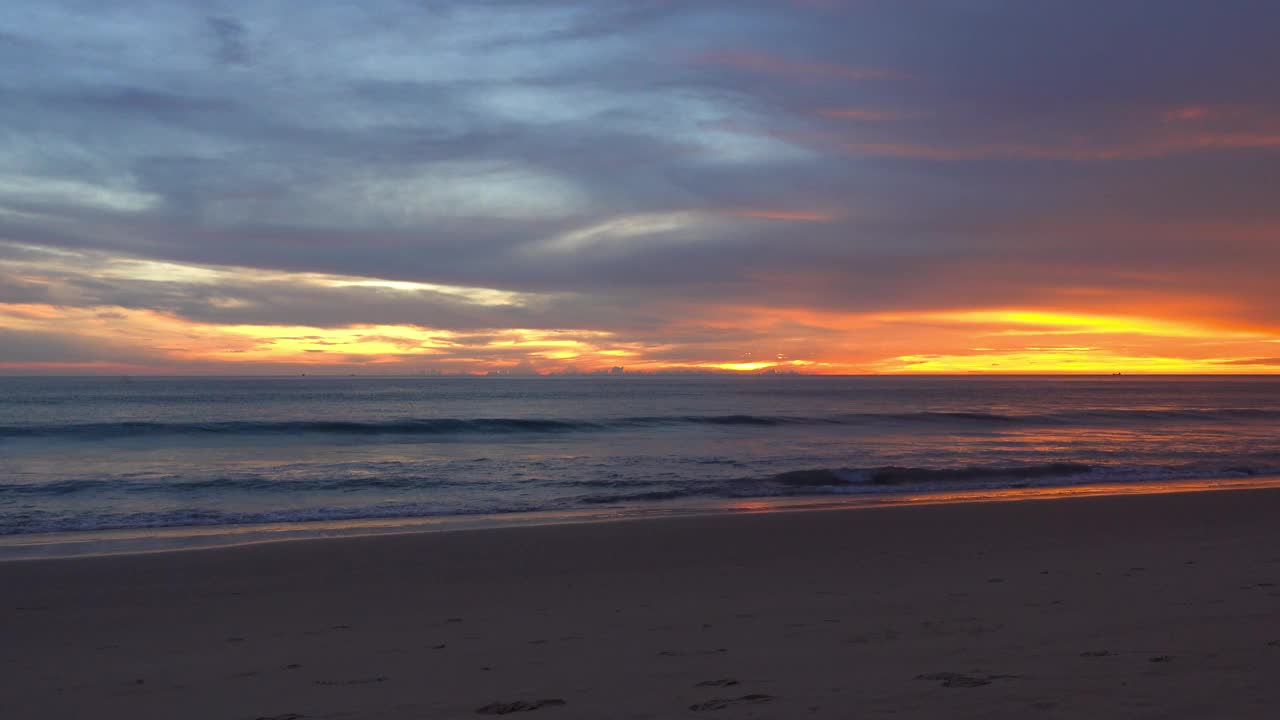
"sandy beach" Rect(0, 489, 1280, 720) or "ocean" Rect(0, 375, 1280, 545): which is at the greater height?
"sandy beach" Rect(0, 489, 1280, 720)

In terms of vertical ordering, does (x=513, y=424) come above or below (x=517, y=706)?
below

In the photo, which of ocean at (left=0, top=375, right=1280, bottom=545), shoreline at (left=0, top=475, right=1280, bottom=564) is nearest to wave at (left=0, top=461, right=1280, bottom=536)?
ocean at (left=0, top=375, right=1280, bottom=545)

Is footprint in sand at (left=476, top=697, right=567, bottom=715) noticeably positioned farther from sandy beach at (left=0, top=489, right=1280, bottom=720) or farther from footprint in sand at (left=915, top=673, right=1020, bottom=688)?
footprint in sand at (left=915, top=673, right=1020, bottom=688)

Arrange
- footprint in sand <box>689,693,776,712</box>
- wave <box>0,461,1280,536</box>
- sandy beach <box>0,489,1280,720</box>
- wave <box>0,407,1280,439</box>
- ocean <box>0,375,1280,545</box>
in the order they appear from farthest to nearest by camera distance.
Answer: wave <box>0,407,1280,439</box>
ocean <box>0,375,1280,545</box>
wave <box>0,461,1280,536</box>
sandy beach <box>0,489,1280,720</box>
footprint in sand <box>689,693,776,712</box>

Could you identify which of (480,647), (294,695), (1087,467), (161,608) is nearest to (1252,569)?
(480,647)

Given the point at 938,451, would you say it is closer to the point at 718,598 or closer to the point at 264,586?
the point at 718,598

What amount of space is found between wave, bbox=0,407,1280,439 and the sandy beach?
2848cm

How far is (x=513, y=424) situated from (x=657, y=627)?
3686 centimetres

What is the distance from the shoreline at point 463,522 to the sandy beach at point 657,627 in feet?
4.22

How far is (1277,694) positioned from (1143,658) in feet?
2.88

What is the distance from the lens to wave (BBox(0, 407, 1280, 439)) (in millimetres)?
36875

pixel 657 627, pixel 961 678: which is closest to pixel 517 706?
pixel 657 627

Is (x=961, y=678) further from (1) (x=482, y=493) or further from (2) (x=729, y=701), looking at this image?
(1) (x=482, y=493)

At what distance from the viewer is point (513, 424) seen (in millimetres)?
43062
